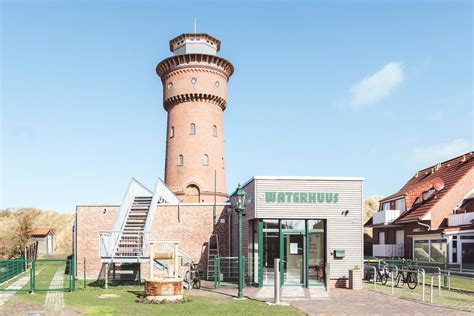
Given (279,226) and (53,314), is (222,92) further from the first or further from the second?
(53,314)

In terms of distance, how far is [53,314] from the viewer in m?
13.2

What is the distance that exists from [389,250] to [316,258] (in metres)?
16.4

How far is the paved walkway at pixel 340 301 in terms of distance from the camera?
44.5 feet

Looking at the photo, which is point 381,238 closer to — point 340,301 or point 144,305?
point 340,301

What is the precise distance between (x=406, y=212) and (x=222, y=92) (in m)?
16.2

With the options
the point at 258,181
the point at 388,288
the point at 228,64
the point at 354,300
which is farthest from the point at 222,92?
the point at 354,300

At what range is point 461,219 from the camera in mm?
28000

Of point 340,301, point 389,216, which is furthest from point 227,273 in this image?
point 389,216

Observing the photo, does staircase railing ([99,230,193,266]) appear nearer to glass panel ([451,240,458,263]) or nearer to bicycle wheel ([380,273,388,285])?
bicycle wheel ([380,273,388,285])

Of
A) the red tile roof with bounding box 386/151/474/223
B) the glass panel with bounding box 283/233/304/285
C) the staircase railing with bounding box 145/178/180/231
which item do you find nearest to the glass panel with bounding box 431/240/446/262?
the red tile roof with bounding box 386/151/474/223

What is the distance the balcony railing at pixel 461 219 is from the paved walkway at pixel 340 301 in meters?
12.3

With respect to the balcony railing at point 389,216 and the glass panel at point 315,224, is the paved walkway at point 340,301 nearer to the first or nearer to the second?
the glass panel at point 315,224

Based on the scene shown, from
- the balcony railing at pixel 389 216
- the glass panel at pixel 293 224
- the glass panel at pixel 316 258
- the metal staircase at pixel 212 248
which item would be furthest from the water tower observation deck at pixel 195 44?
the glass panel at pixel 316 258

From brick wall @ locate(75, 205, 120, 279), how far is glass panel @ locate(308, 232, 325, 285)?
11162 mm
